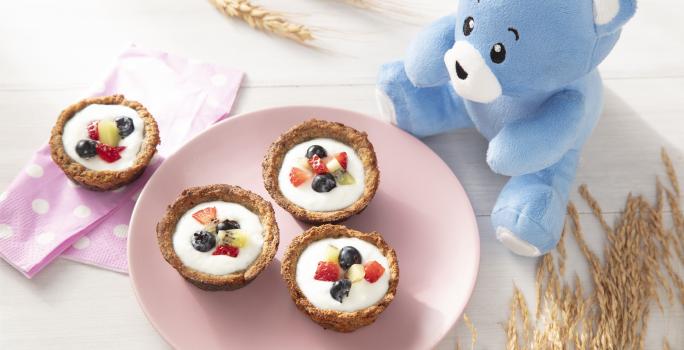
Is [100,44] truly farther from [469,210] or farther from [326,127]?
[469,210]

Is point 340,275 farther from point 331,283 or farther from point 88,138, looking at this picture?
point 88,138

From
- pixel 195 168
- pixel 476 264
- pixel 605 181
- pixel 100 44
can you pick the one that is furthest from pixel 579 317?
pixel 100 44

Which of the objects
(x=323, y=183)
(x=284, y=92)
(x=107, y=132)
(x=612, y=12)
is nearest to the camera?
(x=612, y=12)

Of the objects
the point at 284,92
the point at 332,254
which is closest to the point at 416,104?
the point at 284,92

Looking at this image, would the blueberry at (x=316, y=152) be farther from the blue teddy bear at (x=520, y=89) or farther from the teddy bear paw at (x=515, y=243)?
the teddy bear paw at (x=515, y=243)

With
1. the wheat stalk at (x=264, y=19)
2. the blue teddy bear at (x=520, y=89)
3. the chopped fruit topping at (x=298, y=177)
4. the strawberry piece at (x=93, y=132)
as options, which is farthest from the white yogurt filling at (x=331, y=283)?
the wheat stalk at (x=264, y=19)

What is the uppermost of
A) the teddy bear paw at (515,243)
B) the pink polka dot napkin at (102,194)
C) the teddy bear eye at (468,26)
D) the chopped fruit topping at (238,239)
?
the teddy bear eye at (468,26)

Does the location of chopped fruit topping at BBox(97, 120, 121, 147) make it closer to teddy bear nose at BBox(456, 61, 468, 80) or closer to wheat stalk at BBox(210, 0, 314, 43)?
wheat stalk at BBox(210, 0, 314, 43)

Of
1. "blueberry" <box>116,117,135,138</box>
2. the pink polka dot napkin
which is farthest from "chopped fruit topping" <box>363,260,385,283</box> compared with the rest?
"blueberry" <box>116,117,135,138</box>
